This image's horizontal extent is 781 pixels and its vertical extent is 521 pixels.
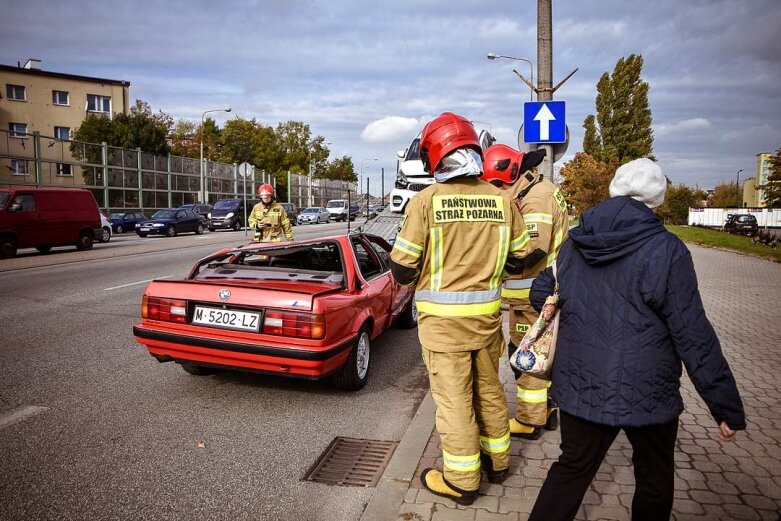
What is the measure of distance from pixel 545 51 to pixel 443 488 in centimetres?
691

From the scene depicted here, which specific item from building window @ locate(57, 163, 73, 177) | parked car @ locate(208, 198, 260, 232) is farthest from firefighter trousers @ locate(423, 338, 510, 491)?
parked car @ locate(208, 198, 260, 232)

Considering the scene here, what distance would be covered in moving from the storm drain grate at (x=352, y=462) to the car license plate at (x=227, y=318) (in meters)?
1.08

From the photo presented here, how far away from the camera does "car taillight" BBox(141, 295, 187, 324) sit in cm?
441

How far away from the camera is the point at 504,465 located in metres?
3.09

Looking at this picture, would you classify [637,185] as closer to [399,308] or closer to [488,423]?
Answer: [488,423]

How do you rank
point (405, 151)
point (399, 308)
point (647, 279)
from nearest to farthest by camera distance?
1. point (647, 279)
2. point (399, 308)
3. point (405, 151)

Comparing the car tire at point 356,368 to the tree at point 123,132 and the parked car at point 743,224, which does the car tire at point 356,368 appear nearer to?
the parked car at point 743,224

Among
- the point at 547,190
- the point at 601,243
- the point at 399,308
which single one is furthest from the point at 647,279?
the point at 399,308

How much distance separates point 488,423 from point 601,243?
1366 millimetres

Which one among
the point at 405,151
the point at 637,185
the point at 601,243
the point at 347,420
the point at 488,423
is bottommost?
the point at 347,420

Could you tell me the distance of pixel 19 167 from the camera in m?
25.7

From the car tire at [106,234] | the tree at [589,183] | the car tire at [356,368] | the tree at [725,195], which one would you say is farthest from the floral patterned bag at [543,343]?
the tree at [725,195]

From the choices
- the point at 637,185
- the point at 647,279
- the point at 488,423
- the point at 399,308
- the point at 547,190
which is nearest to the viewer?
the point at 647,279

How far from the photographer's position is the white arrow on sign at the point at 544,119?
755 cm
